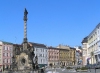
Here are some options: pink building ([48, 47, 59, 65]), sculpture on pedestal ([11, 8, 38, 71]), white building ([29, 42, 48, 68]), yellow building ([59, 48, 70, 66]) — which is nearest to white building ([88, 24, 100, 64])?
sculpture on pedestal ([11, 8, 38, 71])

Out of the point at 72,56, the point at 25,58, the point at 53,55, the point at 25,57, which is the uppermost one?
the point at 53,55

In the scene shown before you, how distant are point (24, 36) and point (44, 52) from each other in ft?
239

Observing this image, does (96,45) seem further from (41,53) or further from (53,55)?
(53,55)

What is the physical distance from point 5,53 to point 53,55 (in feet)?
127

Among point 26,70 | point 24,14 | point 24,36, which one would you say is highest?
point 24,14

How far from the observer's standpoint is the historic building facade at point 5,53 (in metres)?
101

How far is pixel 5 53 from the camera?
103562mm

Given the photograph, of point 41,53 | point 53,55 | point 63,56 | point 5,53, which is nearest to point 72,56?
point 63,56

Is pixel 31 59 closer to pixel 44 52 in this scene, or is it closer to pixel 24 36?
pixel 24 36

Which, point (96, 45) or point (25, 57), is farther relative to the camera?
point (96, 45)

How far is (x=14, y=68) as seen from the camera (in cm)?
5675

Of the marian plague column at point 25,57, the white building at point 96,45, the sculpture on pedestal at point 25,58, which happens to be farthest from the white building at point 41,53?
the marian plague column at point 25,57

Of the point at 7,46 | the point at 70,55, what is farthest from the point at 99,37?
the point at 70,55

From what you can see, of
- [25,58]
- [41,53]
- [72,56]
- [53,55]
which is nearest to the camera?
[25,58]
